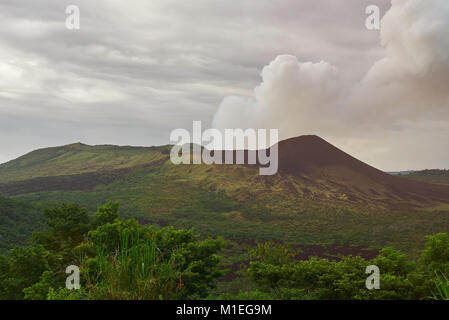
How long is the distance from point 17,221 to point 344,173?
92.1 meters

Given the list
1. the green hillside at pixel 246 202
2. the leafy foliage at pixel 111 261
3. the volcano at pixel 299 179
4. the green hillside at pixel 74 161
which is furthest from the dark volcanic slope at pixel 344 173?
the leafy foliage at pixel 111 261

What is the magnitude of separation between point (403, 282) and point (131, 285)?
11.3 meters

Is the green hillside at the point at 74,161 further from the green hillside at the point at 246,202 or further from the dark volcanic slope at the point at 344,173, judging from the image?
the dark volcanic slope at the point at 344,173

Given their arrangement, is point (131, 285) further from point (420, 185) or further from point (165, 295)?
point (420, 185)

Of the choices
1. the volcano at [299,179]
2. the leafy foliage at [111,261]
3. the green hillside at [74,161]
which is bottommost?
the leafy foliage at [111,261]

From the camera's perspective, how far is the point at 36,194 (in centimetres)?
9675

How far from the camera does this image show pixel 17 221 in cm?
5141

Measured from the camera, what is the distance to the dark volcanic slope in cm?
9961

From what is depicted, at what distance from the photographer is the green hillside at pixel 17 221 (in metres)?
43.8

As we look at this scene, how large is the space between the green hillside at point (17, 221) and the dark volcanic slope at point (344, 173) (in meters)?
75.1

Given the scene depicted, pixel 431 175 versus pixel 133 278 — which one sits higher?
pixel 431 175

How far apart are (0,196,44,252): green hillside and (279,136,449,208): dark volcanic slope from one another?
7511cm

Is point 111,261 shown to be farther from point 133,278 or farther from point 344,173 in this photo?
point 344,173

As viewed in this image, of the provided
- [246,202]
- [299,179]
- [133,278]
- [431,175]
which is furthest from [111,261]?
[431,175]
